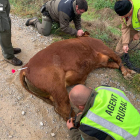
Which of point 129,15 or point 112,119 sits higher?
point 129,15

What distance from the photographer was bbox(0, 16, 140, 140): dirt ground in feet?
8.20

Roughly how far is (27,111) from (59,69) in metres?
1.04

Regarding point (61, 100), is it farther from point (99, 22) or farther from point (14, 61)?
point (99, 22)

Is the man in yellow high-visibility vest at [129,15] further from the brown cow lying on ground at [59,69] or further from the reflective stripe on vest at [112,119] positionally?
the reflective stripe on vest at [112,119]

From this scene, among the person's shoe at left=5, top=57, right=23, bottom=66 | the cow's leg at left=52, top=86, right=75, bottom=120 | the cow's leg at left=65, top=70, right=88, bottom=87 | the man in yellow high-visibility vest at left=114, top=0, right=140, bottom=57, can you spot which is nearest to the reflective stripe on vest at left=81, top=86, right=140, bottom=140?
the cow's leg at left=52, top=86, right=75, bottom=120

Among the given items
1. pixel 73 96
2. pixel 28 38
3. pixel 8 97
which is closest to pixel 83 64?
pixel 73 96

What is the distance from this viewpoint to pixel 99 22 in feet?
18.2

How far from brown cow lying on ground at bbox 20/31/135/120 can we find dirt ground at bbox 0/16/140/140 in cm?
26

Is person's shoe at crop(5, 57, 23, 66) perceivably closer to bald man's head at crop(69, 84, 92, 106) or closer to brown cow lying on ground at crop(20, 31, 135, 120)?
brown cow lying on ground at crop(20, 31, 135, 120)

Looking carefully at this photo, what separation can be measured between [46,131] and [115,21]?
579 centimetres

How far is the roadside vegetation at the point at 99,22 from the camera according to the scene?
420 cm

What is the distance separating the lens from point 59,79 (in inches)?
97.3

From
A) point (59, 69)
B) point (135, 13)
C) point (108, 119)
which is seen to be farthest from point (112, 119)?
point (135, 13)

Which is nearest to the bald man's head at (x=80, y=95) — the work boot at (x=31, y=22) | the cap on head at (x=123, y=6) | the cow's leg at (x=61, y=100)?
the cow's leg at (x=61, y=100)
